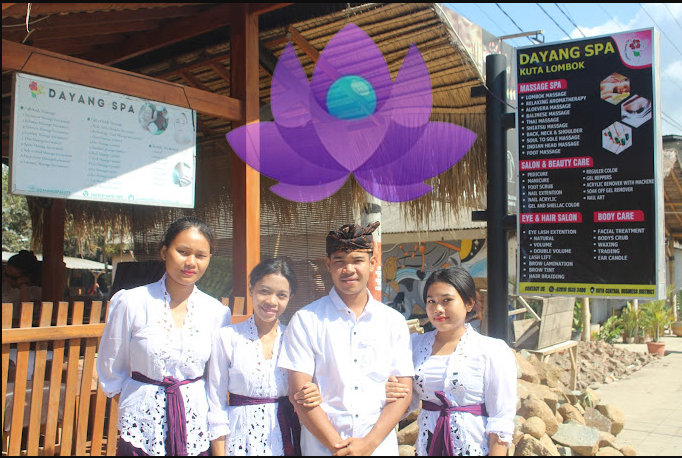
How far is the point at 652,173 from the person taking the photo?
105 inches

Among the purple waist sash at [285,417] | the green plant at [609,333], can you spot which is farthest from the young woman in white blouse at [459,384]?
the green plant at [609,333]

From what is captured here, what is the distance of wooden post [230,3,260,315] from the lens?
14.1 ft

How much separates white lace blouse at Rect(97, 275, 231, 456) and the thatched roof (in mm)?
2131

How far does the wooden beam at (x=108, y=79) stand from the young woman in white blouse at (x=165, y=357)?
159cm

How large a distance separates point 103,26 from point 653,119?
4.10 meters

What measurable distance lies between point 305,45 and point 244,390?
3.39 m

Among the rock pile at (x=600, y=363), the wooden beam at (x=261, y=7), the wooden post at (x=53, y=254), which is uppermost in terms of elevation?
the wooden beam at (x=261, y=7)

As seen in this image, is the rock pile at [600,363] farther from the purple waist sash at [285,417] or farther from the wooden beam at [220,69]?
the purple waist sash at [285,417]

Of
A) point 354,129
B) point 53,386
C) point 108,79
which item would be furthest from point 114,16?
point 53,386

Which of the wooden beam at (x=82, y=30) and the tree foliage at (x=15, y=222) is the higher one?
the wooden beam at (x=82, y=30)

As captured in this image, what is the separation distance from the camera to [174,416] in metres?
2.37

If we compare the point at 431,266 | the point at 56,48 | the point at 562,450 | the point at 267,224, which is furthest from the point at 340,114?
the point at 431,266

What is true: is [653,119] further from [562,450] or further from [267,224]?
[267,224]

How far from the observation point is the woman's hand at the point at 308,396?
2271 millimetres
